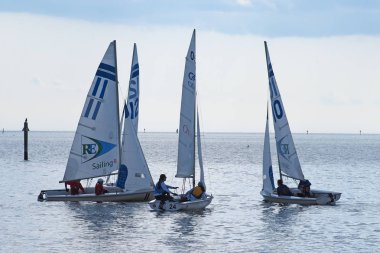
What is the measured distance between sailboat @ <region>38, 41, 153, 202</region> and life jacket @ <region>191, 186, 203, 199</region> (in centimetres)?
450

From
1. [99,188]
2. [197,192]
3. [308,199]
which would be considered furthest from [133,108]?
[308,199]

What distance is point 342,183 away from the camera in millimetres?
77062

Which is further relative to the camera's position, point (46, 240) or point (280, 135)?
point (280, 135)

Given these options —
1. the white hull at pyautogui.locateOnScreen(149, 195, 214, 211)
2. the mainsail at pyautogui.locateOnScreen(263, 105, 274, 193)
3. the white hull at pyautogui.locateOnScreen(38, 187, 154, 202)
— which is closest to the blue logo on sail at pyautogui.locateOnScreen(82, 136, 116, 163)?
the white hull at pyautogui.locateOnScreen(38, 187, 154, 202)

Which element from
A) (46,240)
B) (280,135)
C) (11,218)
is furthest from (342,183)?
(46,240)

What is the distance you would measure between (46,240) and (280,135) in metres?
19.2

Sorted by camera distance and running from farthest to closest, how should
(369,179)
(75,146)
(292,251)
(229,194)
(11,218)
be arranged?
1. (369,179)
2. (229,194)
3. (75,146)
4. (11,218)
5. (292,251)

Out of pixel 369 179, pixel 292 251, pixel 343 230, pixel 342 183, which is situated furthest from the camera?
pixel 369 179

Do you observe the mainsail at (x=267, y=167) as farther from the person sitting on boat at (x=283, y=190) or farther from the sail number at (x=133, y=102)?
the sail number at (x=133, y=102)

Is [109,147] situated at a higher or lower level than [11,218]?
higher

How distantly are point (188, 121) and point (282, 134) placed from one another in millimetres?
7486

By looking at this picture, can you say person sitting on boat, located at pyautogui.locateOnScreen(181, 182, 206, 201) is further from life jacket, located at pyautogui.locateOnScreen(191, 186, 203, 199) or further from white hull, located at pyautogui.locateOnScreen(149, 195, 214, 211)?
white hull, located at pyautogui.locateOnScreen(149, 195, 214, 211)

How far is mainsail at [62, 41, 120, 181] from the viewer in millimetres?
47719

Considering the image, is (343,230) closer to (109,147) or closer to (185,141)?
(185,141)
